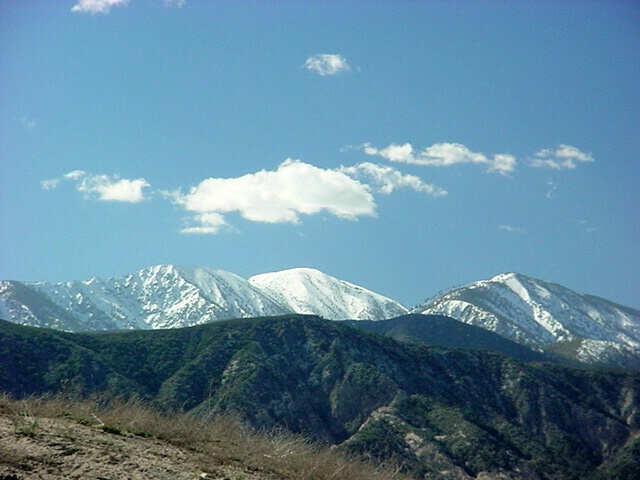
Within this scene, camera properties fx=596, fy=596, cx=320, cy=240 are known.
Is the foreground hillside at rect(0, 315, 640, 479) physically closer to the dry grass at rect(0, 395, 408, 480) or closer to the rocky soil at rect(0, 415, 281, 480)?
the dry grass at rect(0, 395, 408, 480)

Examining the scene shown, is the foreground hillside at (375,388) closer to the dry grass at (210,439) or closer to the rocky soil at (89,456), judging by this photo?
the dry grass at (210,439)

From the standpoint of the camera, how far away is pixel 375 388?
113562 mm

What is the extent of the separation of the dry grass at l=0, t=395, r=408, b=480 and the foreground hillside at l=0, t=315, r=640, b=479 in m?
68.0

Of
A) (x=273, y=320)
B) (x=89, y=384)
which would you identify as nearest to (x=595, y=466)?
(x=273, y=320)

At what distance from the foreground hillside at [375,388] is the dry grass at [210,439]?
6800cm

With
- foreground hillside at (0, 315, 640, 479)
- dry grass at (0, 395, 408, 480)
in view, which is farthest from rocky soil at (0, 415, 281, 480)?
foreground hillside at (0, 315, 640, 479)

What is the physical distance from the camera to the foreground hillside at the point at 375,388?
92438 millimetres

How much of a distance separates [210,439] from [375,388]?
346 ft

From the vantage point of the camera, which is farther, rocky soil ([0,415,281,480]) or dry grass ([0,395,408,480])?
dry grass ([0,395,408,480])

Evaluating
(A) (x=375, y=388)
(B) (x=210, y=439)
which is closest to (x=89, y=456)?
(B) (x=210, y=439)

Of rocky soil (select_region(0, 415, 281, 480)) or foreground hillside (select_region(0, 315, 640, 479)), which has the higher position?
rocky soil (select_region(0, 415, 281, 480))

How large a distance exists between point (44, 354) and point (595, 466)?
327 ft

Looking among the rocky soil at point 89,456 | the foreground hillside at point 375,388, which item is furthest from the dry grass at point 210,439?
the foreground hillside at point 375,388

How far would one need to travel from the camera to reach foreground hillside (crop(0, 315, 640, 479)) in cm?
9244
